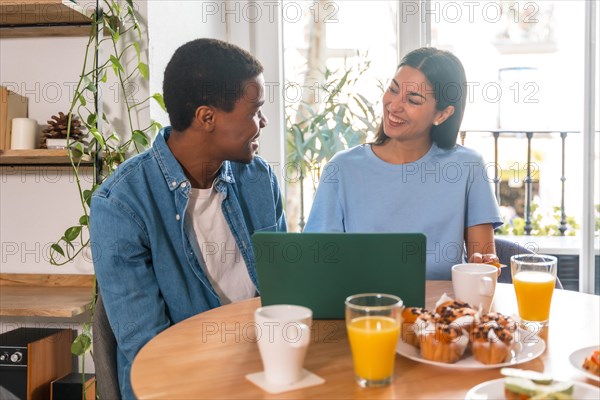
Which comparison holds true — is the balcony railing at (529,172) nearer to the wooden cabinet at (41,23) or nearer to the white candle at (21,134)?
the wooden cabinet at (41,23)

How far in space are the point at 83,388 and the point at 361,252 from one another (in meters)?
1.41

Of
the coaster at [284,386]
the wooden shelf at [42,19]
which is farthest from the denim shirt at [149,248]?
the wooden shelf at [42,19]

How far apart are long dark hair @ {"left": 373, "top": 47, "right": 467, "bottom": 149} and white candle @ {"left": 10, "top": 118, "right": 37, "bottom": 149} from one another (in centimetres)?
115

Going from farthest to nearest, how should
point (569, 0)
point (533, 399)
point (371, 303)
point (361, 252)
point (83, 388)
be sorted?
1. point (569, 0)
2. point (83, 388)
3. point (361, 252)
4. point (371, 303)
5. point (533, 399)

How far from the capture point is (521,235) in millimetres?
4059

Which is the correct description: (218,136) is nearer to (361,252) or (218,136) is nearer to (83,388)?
(361,252)

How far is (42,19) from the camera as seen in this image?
7.40 ft

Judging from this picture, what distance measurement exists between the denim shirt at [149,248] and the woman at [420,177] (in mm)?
369

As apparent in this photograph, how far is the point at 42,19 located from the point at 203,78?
3.05 feet

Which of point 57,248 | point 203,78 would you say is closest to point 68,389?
point 57,248

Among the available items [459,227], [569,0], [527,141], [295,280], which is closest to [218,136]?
[295,280]

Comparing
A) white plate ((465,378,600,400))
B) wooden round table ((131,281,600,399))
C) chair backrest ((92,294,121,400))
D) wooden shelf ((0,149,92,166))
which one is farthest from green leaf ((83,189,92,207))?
white plate ((465,378,600,400))

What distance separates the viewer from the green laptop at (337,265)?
1133 mm

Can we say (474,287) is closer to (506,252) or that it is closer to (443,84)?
(506,252)
